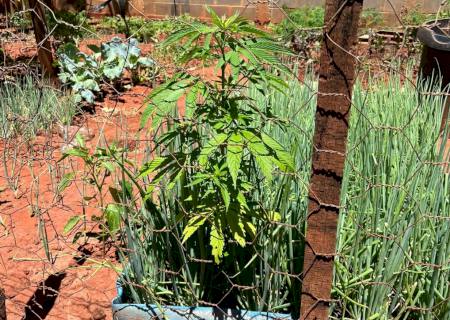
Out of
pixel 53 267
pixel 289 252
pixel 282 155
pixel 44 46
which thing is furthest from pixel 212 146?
pixel 44 46

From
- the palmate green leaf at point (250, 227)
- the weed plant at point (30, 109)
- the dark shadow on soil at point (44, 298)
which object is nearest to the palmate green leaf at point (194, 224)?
the palmate green leaf at point (250, 227)

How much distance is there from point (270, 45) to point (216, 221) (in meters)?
0.56

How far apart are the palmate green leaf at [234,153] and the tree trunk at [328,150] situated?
0.21m

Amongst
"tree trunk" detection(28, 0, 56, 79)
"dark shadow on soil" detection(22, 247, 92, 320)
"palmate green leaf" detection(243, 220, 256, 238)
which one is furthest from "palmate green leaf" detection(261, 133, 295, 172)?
"tree trunk" detection(28, 0, 56, 79)

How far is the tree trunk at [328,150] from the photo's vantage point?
143cm

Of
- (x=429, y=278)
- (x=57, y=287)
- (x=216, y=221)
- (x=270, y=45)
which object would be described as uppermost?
(x=270, y=45)

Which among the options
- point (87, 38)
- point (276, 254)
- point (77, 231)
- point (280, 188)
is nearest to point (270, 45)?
point (280, 188)

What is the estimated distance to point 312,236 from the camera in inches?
65.0

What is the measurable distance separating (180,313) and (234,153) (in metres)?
0.62

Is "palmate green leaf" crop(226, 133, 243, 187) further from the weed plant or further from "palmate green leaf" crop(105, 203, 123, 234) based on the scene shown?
the weed plant

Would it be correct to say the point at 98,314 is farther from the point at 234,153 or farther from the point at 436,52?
the point at 436,52

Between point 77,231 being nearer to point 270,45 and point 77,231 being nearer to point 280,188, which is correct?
point 280,188

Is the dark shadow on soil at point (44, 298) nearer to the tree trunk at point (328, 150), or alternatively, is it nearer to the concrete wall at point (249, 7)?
the tree trunk at point (328, 150)

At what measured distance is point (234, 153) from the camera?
1535mm
